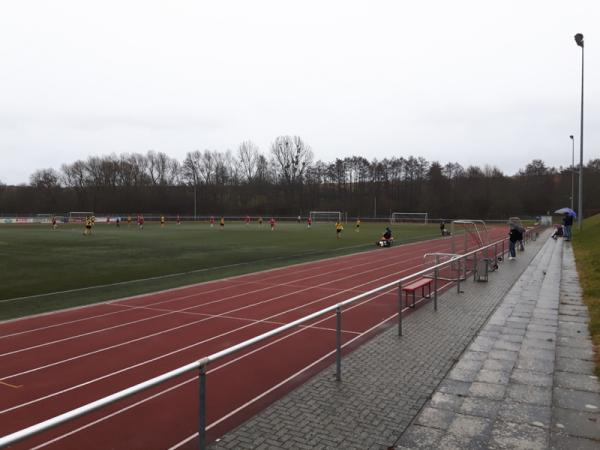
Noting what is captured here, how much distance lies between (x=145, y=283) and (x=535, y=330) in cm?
1056

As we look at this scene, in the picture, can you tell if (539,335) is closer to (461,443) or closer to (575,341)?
(575,341)

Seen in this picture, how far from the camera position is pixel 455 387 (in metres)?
5.39

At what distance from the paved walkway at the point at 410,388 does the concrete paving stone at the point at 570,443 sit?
0.61 ft

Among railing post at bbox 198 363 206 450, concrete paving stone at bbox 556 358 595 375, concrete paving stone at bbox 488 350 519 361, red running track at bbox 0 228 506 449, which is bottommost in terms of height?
red running track at bbox 0 228 506 449

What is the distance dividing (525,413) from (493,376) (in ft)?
3.50

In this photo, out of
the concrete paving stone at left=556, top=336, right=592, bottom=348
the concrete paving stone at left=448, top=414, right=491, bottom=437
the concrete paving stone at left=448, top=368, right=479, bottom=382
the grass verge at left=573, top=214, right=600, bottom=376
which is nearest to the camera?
the concrete paving stone at left=448, top=414, right=491, bottom=437

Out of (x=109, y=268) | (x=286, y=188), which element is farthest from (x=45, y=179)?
(x=109, y=268)

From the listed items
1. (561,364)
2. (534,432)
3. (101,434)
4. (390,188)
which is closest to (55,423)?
(101,434)

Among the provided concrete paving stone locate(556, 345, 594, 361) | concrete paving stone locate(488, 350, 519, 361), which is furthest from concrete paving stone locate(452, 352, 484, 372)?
concrete paving stone locate(556, 345, 594, 361)

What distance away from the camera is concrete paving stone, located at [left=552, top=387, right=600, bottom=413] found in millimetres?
4822

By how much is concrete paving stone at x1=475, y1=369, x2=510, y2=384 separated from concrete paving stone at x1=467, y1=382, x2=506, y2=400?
0.41 ft

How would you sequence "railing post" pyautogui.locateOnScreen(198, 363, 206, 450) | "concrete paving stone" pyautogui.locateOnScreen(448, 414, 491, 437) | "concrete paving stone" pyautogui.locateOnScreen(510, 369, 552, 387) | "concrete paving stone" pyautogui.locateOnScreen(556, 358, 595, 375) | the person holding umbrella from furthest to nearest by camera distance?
the person holding umbrella
"concrete paving stone" pyautogui.locateOnScreen(556, 358, 595, 375)
"concrete paving stone" pyautogui.locateOnScreen(510, 369, 552, 387)
"concrete paving stone" pyautogui.locateOnScreen(448, 414, 491, 437)
"railing post" pyautogui.locateOnScreen(198, 363, 206, 450)

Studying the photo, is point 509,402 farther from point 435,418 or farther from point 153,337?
point 153,337

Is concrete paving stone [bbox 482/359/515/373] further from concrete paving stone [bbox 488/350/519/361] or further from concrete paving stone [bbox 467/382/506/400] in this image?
concrete paving stone [bbox 467/382/506/400]
